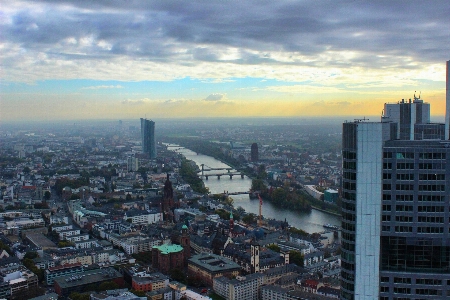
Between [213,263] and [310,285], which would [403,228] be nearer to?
[310,285]

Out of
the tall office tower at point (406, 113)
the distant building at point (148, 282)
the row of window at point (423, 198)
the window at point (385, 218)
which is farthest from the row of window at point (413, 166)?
the distant building at point (148, 282)

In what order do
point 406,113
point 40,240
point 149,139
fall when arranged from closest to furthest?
point 406,113, point 40,240, point 149,139

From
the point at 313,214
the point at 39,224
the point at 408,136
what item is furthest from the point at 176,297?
the point at 313,214

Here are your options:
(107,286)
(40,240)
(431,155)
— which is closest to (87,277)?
(107,286)

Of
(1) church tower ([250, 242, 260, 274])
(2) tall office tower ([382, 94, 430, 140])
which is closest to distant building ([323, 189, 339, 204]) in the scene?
(1) church tower ([250, 242, 260, 274])

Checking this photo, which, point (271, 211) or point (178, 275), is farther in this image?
point (271, 211)

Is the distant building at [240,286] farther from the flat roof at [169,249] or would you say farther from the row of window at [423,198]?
the row of window at [423,198]
